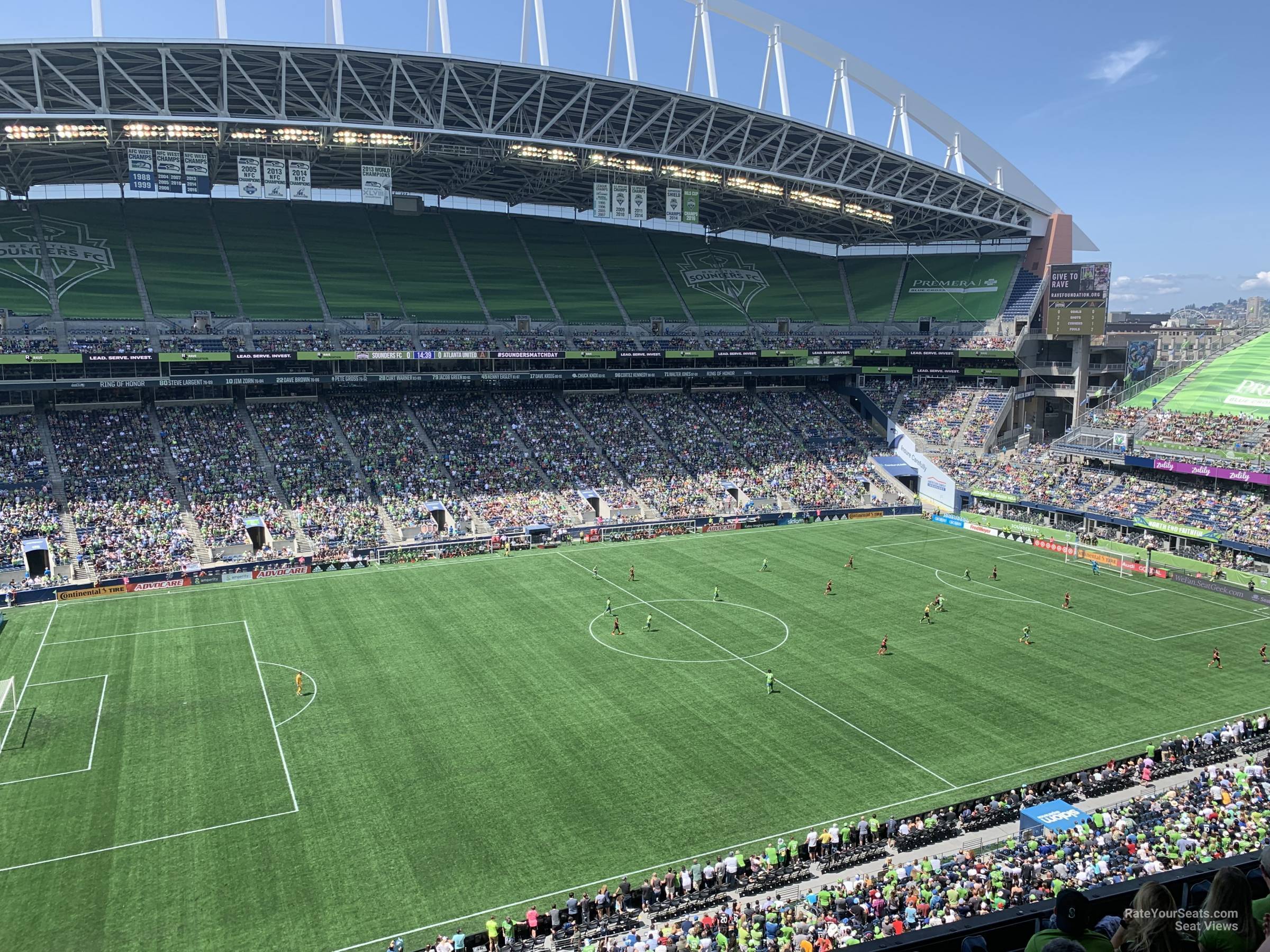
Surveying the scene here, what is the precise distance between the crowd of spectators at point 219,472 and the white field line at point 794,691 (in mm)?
21042

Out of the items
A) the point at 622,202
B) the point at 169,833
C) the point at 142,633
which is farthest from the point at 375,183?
the point at 169,833

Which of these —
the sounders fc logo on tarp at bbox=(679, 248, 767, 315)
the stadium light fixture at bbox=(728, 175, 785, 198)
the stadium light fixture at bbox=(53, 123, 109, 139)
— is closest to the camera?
the stadium light fixture at bbox=(53, 123, 109, 139)

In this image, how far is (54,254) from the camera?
61.6 m

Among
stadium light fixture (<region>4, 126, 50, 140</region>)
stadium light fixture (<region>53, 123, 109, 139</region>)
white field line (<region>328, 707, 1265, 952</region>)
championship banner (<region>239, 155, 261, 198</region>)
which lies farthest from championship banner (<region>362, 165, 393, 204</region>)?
white field line (<region>328, 707, 1265, 952</region>)

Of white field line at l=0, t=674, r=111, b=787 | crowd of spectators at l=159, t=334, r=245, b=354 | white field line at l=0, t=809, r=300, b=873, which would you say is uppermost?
crowd of spectators at l=159, t=334, r=245, b=354

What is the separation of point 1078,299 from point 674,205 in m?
33.3

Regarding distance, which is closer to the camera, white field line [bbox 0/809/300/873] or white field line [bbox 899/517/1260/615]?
white field line [bbox 0/809/300/873]

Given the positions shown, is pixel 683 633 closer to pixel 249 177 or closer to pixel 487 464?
pixel 487 464

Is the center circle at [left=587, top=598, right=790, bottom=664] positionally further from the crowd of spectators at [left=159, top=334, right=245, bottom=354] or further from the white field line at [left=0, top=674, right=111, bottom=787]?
the crowd of spectators at [left=159, top=334, right=245, bottom=354]

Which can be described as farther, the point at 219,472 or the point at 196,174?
the point at 219,472

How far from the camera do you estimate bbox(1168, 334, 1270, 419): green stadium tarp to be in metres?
59.8

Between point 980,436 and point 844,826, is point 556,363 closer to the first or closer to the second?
point 980,436

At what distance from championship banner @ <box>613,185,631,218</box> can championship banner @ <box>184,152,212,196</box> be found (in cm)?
2618

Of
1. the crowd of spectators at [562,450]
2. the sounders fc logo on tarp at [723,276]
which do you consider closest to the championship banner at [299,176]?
the crowd of spectators at [562,450]
